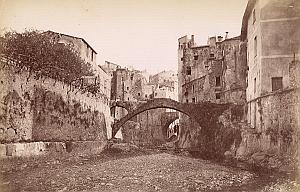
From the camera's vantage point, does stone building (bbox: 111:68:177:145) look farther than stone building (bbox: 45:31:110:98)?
Yes

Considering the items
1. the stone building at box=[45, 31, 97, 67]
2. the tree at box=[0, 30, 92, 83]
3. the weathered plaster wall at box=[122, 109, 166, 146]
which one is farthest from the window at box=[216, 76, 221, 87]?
the tree at box=[0, 30, 92, 83]

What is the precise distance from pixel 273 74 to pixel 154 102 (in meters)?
6.51

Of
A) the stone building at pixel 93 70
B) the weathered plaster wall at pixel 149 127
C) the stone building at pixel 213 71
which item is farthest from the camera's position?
the weathered plaster wall at pixel 149 127

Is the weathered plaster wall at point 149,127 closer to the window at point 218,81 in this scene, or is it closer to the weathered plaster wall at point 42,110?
the window at point 218,81

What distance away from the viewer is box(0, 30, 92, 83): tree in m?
5.71

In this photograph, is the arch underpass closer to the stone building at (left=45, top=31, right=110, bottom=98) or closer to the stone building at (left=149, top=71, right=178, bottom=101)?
the stone building at (left=45, top=31, right=110, bottom=98)

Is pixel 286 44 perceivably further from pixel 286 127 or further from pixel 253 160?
pixel 253 160

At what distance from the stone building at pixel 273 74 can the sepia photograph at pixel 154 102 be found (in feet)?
0.08

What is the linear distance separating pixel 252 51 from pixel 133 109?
643 cm

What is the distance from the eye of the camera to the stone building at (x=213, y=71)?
14082 millimetres

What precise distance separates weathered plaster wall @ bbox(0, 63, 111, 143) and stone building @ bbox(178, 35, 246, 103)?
4.25 m

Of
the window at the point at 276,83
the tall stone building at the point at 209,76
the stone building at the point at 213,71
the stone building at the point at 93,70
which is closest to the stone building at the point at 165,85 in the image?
the stone building at the point at 213,71

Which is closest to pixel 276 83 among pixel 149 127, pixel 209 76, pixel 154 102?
pixel 154 102

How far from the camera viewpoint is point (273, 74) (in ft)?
25.2
